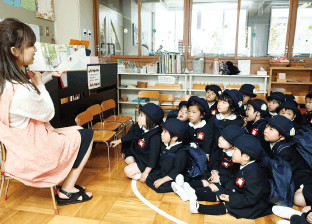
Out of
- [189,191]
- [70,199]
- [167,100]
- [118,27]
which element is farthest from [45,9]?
[189,191]

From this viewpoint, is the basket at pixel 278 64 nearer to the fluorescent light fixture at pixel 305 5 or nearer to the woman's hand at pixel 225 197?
the fluorescent light fixture at pixel 305 5

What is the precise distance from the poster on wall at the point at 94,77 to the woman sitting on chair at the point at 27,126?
1.46m

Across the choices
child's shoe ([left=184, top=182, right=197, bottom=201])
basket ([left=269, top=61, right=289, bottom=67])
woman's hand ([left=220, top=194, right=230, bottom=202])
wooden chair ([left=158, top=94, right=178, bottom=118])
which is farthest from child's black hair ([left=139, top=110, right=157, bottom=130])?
basket ([left=269, top=61, right=289, bottom=67])

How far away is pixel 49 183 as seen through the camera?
1.80m

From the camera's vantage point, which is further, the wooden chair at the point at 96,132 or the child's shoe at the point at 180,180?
the wooden chair at the point at 96,132

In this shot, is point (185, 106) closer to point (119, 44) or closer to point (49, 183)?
point (49, 183)

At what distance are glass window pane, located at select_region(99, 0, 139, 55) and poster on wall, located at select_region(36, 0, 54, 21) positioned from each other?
3.46 ft

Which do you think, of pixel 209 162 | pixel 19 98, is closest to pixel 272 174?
pixel 209 162

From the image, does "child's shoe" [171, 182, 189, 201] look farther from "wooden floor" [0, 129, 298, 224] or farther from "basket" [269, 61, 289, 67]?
"basket" [269, 61, 289, 67]

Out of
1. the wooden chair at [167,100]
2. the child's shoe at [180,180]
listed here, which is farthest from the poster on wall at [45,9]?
the child's shoe at [180,180]

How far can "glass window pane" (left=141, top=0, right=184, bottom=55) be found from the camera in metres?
4.86

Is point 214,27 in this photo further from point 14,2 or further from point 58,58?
point 14,2

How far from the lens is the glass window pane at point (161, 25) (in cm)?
486

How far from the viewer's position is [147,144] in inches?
102
